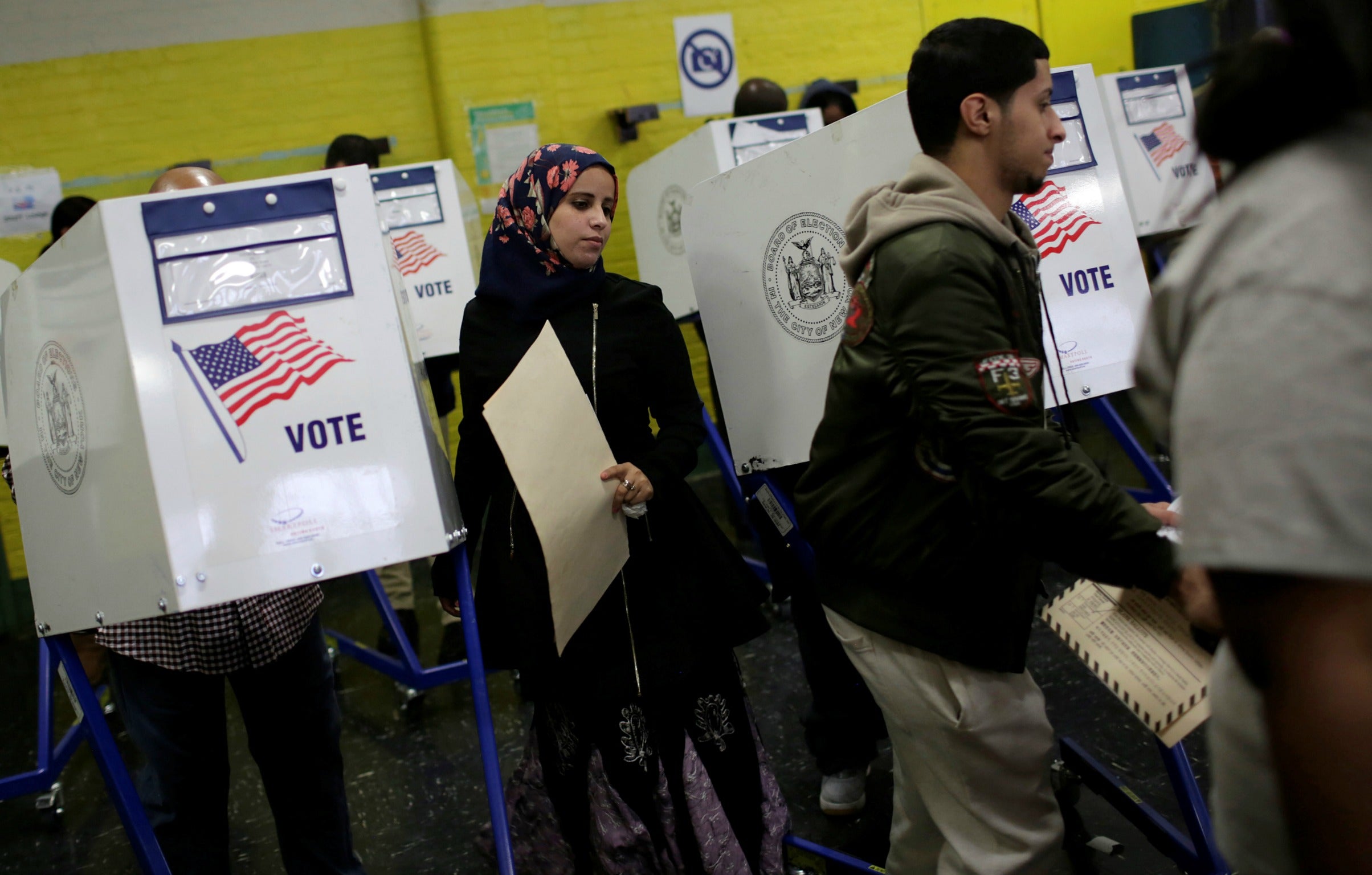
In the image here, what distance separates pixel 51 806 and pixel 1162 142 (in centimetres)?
451

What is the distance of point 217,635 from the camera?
1784mm

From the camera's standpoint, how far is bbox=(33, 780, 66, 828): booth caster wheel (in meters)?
2.98

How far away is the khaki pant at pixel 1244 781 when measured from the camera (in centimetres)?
69

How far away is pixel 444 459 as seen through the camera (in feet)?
5.96

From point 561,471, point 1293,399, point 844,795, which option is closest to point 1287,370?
point 1293,399

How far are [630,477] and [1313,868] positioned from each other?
135 centimetres

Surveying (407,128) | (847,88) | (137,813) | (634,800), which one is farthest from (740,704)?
(847,88)

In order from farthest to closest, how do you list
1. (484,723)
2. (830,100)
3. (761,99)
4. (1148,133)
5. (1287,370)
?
(761,99), (830,100), (1148,133), (484,723), (1287,370)

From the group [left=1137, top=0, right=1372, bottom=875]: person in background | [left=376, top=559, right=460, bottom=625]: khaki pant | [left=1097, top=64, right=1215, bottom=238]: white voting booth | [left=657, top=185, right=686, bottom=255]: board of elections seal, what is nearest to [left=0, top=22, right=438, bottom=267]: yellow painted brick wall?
[left=657, top=185, right=686, bottom=255]: board of elections seal

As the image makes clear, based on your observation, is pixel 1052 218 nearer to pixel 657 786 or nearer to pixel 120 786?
pixel 657 786

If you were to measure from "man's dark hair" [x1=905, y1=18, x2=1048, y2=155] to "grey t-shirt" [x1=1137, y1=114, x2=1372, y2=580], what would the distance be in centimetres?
92

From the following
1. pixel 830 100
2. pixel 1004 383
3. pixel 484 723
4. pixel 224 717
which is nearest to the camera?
pixel 1004 383

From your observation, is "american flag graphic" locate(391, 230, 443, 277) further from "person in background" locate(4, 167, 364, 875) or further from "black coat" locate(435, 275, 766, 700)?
"black coat" locate(435, 275, 766, 700)

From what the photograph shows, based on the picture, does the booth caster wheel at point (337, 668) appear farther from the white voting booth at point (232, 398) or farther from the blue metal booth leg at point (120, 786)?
the white voting booth at point (232, 398)
